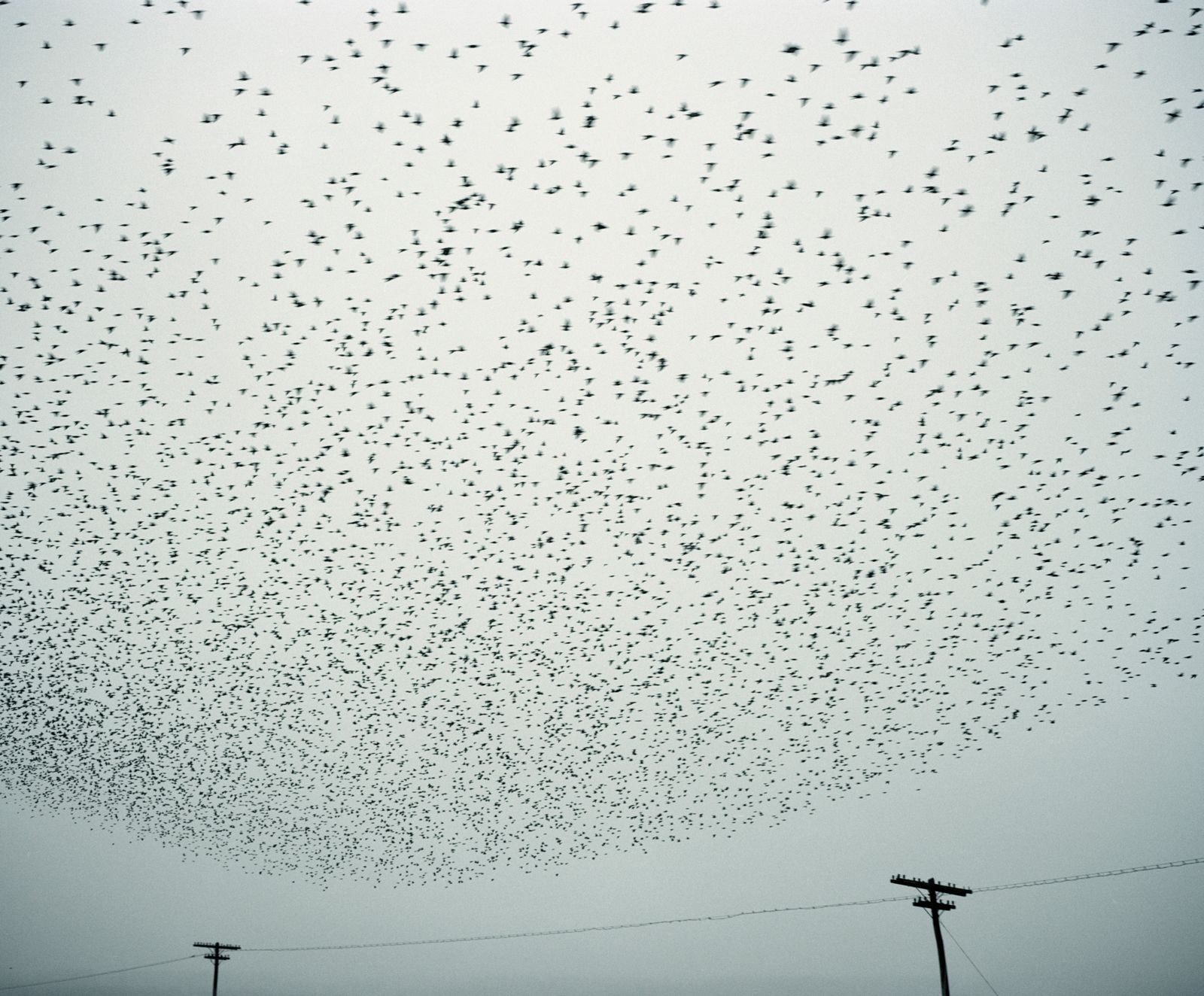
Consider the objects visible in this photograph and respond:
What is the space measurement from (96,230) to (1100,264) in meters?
13.5

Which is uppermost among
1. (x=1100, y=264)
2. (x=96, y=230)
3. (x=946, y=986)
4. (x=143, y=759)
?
(x=96, y=230)

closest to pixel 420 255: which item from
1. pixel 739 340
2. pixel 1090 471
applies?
pixel 739 340

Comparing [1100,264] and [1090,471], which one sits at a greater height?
[1100,264]

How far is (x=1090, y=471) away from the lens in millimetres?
14391

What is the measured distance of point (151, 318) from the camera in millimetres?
14047

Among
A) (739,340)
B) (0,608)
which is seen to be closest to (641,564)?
(739,340)

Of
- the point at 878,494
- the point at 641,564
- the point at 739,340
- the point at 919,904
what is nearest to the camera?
the point at 739,340

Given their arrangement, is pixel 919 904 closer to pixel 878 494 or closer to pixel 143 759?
pixel 878 494

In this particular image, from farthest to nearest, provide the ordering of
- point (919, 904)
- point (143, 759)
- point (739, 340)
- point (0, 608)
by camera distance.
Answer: point (919, 904) < point (143, 759) < point (0, 608) < point (739, 340)

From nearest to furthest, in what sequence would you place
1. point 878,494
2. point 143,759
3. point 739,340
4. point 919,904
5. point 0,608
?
point 739,340
point 878,494
point 0,608
point 143,759
point 919,904

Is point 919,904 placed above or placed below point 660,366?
below

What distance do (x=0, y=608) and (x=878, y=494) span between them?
62.0 feet

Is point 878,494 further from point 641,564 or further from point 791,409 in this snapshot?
point 641,564

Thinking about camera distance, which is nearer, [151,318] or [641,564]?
[151,318]
